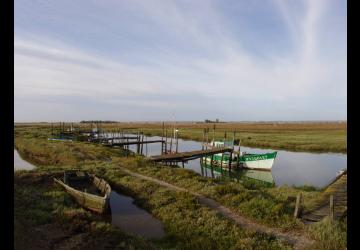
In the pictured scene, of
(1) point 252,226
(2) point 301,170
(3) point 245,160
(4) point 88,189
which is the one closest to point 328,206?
(1) point 252,226

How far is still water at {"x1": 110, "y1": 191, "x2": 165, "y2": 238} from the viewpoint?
14195 mm

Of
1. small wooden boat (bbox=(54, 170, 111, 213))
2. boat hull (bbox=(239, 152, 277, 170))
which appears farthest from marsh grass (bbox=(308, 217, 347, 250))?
boat hull (bbox=(239, 152, 277, 170))

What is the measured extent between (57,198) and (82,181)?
4393mm

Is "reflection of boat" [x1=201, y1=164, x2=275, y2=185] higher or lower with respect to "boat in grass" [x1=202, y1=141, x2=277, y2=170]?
lower

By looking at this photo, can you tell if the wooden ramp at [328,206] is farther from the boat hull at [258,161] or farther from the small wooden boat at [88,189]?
the boat hull at [258,161]

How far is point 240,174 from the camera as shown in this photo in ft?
114

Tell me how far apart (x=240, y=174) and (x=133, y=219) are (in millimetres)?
21257

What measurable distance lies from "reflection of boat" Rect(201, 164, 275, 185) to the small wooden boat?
1645cm

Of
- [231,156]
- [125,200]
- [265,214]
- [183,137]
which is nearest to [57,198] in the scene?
[125,200]

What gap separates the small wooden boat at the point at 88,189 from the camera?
1552cm

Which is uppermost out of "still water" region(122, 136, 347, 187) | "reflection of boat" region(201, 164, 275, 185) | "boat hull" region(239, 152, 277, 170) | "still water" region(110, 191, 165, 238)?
"boat hull" region(239, 152, 277, 170)

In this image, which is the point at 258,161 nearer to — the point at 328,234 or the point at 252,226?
the point at 252,226

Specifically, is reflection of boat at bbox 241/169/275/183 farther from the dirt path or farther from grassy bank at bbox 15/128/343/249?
the dirt path

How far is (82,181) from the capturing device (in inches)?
844
